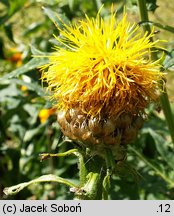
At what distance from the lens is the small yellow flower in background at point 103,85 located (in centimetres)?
181

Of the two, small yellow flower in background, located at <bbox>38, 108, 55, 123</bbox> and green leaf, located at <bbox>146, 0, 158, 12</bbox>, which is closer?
green leaf, located at <bbox>146, 0, 158, 12</bbox>

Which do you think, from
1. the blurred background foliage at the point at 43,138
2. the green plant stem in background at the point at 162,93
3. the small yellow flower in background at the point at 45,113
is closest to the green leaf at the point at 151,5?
the green plant stem in background at the point at 162,93

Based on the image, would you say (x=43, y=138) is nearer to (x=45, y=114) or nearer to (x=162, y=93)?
(x=45, y=114)

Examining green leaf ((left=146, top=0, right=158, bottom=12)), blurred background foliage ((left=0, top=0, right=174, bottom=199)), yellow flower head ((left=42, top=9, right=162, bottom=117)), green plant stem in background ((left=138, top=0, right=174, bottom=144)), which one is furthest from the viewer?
blurred background foliage ((left=0, top=0, right=174, bottom=199))

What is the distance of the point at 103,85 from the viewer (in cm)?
180

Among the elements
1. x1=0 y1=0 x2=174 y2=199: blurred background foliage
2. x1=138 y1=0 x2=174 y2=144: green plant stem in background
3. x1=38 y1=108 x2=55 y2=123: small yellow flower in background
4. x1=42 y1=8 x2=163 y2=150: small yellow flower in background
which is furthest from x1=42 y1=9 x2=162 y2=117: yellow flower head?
x1=38 y1=108 x2=55 y2=123: small yellow flower in background

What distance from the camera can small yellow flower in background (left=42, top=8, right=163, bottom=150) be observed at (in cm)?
181

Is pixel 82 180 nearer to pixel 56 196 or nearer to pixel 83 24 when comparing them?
pixel 83 24

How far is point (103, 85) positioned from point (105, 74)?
0.05 meters

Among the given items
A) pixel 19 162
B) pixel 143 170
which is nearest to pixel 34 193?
pixel 19 162

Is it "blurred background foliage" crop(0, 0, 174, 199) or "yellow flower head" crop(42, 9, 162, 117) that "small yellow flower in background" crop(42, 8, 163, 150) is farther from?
"blurred background foliage" crop(0, 0, 174, 199)

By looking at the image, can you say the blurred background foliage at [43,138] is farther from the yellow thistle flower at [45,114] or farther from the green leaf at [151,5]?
the green leaf at [151,5]

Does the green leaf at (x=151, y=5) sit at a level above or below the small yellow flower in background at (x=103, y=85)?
above

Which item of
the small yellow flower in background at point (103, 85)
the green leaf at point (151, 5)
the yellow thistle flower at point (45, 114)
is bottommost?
the small yellow flower in background at point (103, 85)
